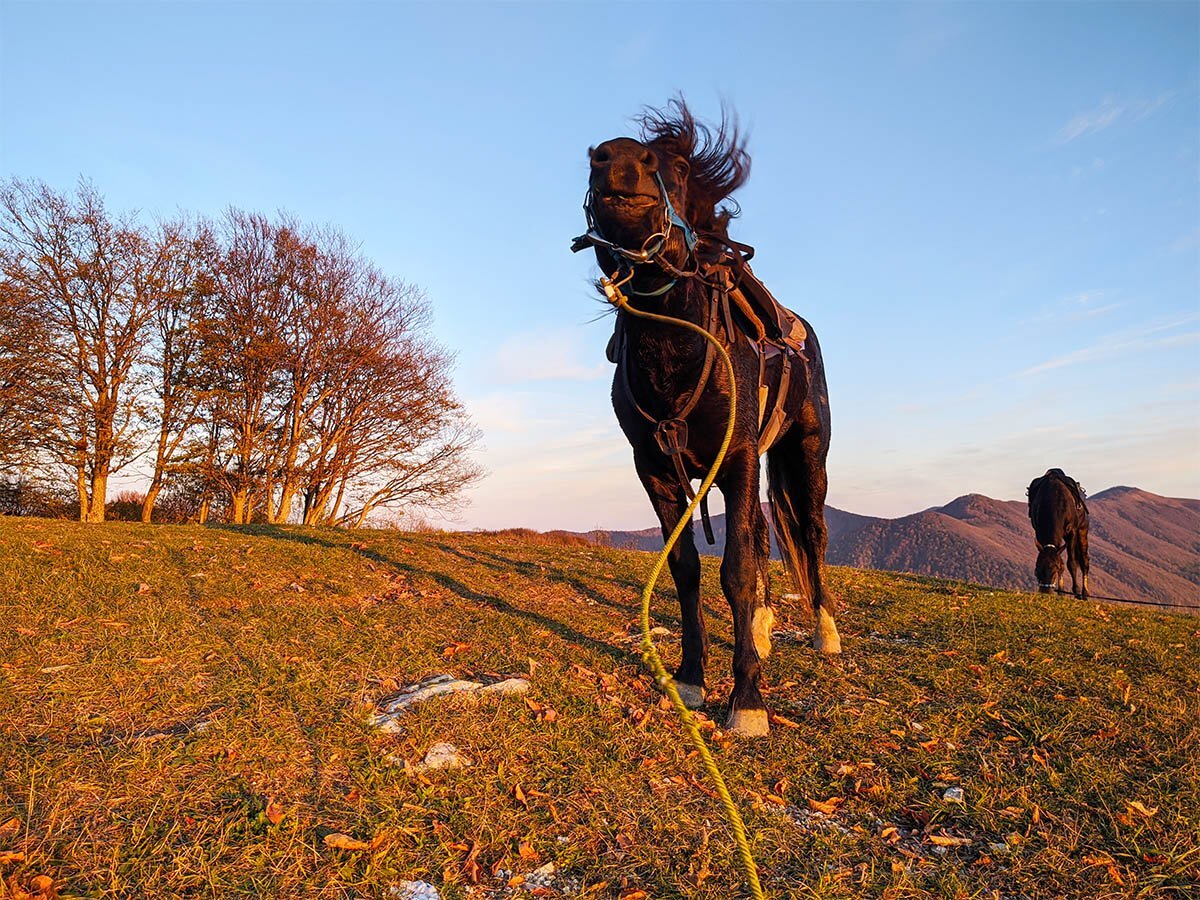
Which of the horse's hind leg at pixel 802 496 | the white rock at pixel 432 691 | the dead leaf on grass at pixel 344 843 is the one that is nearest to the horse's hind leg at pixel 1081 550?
the horse's hind leg at pixel 802 496

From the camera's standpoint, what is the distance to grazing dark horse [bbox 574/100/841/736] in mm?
3443

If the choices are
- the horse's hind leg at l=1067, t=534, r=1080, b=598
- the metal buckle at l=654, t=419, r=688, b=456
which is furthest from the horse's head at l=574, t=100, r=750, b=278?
the horse's hind leg at l=1067, t=534, r=1080, b=598

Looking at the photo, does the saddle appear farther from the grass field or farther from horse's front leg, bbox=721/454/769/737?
horse's front leg, bbox=721/454/769/737

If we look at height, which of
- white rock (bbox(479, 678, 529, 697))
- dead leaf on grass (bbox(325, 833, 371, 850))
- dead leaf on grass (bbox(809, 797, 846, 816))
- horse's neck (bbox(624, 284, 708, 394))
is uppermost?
horse's neck (bbox(624, 284, 708, 394))

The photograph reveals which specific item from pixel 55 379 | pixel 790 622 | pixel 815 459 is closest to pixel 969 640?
pixel 790 622

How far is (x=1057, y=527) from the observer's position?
1341 cm

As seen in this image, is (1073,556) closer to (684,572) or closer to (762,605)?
(762,605)

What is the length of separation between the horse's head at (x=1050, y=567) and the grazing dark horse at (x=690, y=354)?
11248 mm

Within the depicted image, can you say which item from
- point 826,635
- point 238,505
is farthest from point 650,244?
point 238,505

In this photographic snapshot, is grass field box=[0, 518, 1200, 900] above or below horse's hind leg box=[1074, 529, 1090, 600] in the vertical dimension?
below

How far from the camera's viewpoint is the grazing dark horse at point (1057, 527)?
43.6 ft

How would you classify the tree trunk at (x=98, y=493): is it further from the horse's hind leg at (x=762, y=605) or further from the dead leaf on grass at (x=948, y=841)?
the dead leaf on grass at (x=948, y=841)

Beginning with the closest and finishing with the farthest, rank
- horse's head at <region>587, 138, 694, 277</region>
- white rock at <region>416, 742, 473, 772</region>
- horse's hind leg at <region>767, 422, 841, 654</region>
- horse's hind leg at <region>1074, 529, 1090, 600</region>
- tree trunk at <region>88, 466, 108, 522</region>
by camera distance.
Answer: white rock at <region>416, 742, 473, 772</region>
horse's head at <region>587, 138, 694, 277</region>
horse's hind leg at <region>767, 422, 841, 654</region>
horse's hind leg at <region>1074, 529, 1090, 600</region>
tree trunk at <region>88, 466, 108, 522</region>

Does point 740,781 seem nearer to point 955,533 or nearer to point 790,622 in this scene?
point 790,622
